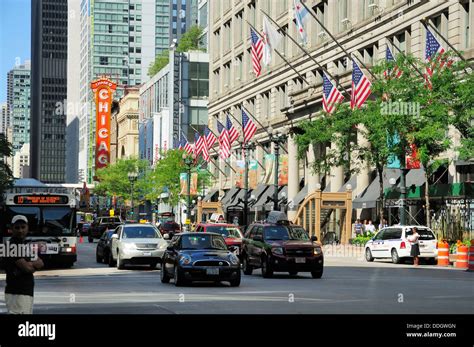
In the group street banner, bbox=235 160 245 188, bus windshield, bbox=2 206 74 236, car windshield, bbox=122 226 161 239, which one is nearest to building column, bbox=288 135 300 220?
street banner, bbox=235 160 245 188

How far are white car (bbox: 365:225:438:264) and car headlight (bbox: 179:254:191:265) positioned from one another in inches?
762

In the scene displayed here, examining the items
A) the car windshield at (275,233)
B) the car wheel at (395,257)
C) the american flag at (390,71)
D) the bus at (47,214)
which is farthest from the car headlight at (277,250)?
the american flag at (390,71)

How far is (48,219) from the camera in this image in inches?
1198

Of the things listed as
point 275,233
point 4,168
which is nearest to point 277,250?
point 275,233

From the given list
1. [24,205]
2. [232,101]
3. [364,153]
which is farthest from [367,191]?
[232,101]

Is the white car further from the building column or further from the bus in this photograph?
the building column

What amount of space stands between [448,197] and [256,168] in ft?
116

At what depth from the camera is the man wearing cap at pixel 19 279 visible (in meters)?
8.96

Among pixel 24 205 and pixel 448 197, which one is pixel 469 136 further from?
pixel 24 205

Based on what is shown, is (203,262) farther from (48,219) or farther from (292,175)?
(292,175)

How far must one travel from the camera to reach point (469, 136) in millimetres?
45625

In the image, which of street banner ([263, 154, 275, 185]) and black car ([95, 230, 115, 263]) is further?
street banner ([263, 154, 275, 185])

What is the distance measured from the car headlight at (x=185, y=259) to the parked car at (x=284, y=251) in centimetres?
581

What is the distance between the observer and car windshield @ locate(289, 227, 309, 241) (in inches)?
1243
